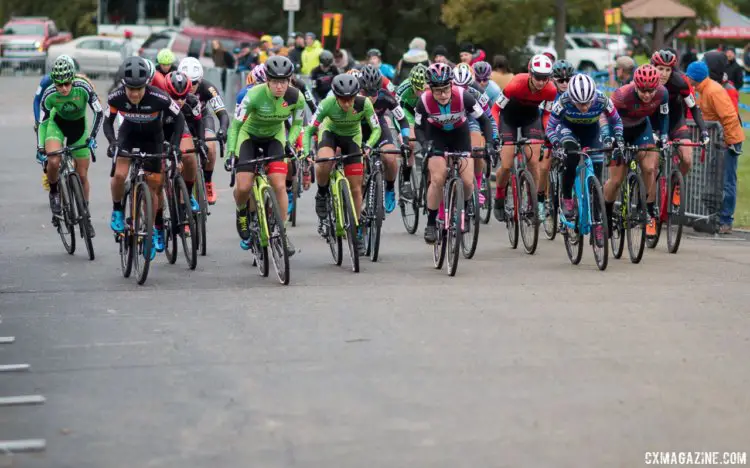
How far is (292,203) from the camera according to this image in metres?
17.5

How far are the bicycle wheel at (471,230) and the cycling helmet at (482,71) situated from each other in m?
4.06

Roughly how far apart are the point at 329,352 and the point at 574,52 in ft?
162

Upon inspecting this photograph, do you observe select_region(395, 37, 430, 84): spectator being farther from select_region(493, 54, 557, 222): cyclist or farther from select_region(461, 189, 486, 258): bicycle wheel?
select_region(461, 189, 486, 258): bicycle wheel

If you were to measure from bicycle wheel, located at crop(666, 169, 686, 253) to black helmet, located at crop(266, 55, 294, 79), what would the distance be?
3.84 metres

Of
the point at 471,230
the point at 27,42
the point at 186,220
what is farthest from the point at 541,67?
the point at 27,42

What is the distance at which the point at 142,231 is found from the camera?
12664 mm

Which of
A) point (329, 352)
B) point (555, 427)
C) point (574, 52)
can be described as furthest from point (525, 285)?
point (574, 52)

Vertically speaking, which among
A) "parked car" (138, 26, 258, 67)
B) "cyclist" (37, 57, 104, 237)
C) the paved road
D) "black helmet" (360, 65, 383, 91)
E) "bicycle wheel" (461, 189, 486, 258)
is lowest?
the paved road

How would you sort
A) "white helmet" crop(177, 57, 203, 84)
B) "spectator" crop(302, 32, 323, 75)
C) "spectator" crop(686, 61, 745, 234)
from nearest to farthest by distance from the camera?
"white helmet" crop(177, 57, 203, 84), "spectator" crop(686, 61, 745, 234), "spectator" crop(302, 32, 323, 75)

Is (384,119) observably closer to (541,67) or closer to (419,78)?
(419,78)

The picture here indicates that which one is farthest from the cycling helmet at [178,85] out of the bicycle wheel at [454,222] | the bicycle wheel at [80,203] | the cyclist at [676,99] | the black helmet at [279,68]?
the cyclist at [676,99]

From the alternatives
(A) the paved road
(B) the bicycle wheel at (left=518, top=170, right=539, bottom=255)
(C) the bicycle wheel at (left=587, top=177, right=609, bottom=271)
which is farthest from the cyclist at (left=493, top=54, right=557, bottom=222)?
(C) the bicycle wheel at (left=587, top=177, right=609, bottom=271)

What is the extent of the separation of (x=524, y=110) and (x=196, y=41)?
114 ft

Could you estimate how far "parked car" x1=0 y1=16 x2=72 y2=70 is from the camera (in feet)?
182
